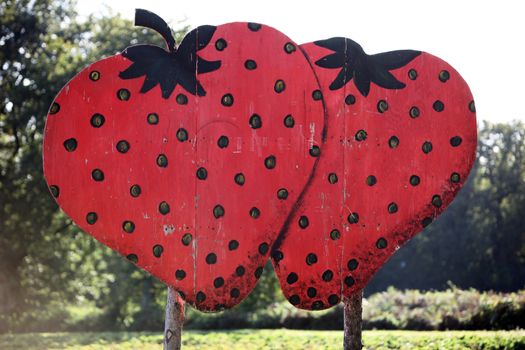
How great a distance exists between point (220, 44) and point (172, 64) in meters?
0.39

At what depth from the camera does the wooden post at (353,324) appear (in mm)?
5691

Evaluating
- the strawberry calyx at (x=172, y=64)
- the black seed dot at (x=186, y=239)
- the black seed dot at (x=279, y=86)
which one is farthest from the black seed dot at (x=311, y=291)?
the strawberry calyx at (x=172, y=64)

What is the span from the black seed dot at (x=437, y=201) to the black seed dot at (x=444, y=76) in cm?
92

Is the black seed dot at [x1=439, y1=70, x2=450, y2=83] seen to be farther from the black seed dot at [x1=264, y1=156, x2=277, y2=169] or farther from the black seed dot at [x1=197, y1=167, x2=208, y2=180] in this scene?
the black seed dot at [x1=197, y1=167, x2=208, y2=180]

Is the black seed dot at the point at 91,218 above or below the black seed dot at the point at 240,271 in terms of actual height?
above

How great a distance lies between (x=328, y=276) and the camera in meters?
5.44

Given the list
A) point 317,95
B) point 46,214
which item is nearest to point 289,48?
point 317,95

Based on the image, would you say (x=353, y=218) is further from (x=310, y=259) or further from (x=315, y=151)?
(x=315, y=151)

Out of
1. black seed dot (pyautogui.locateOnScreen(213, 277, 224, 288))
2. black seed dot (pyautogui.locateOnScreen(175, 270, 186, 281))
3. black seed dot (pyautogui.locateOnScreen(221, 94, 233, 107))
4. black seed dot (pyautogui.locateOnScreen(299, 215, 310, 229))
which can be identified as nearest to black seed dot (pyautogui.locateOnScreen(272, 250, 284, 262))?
black seed dot (pyautogui.locateOnScreen(299, 215, 310, 229))

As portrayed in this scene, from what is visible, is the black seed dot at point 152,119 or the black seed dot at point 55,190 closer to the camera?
the black seed dot at point 55,190

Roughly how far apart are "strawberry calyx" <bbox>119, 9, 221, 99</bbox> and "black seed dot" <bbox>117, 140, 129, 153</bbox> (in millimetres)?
391

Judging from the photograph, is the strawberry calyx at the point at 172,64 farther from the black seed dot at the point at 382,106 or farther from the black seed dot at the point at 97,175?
the black seed dot at the point at 382,106

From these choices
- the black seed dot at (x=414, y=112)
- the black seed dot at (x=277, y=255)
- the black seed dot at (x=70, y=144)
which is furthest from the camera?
the black seed dot at (x=414, y=112)

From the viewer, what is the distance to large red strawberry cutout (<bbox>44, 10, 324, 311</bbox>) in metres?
4.95
